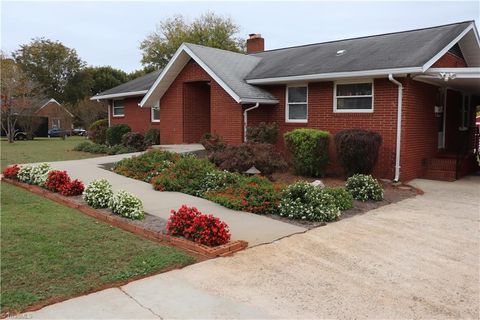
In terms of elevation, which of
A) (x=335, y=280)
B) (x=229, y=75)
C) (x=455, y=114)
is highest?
(x=229, y=75)

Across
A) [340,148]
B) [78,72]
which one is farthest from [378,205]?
[78,72]

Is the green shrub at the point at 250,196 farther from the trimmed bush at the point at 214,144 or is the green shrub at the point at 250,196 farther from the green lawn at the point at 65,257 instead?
the trimmed bush at the point at 214,144

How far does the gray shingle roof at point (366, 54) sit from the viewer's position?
11.6 metres

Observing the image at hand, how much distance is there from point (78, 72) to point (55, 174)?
54.6 m

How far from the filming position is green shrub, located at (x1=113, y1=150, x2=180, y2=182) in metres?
11.2

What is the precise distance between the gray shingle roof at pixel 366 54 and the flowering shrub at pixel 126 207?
7.65m

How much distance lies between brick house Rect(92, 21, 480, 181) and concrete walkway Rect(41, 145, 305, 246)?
4923 millimetres

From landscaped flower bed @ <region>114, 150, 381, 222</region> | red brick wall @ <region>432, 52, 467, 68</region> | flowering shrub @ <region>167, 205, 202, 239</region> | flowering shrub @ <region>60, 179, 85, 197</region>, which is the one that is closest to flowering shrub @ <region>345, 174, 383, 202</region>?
landscaped flower bed @ <region>114, 150, 381, 222</region>

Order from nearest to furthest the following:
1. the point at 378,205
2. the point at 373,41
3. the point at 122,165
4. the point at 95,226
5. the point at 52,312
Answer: the point at 52,312 → the point at 95,226 → the point at 378,205 → the point at 122,165 → the point at 373,41

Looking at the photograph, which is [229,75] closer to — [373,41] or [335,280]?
[373,41]

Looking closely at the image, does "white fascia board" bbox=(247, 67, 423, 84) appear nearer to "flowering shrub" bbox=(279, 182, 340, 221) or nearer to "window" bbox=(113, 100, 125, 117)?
"flowering shrub" bbox=(279, 182, 340, 221)

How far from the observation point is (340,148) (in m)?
11.3

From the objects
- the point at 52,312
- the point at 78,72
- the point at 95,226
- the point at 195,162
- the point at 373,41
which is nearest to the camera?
the point at 52,312

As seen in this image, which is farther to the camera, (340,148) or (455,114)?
(455,114)
